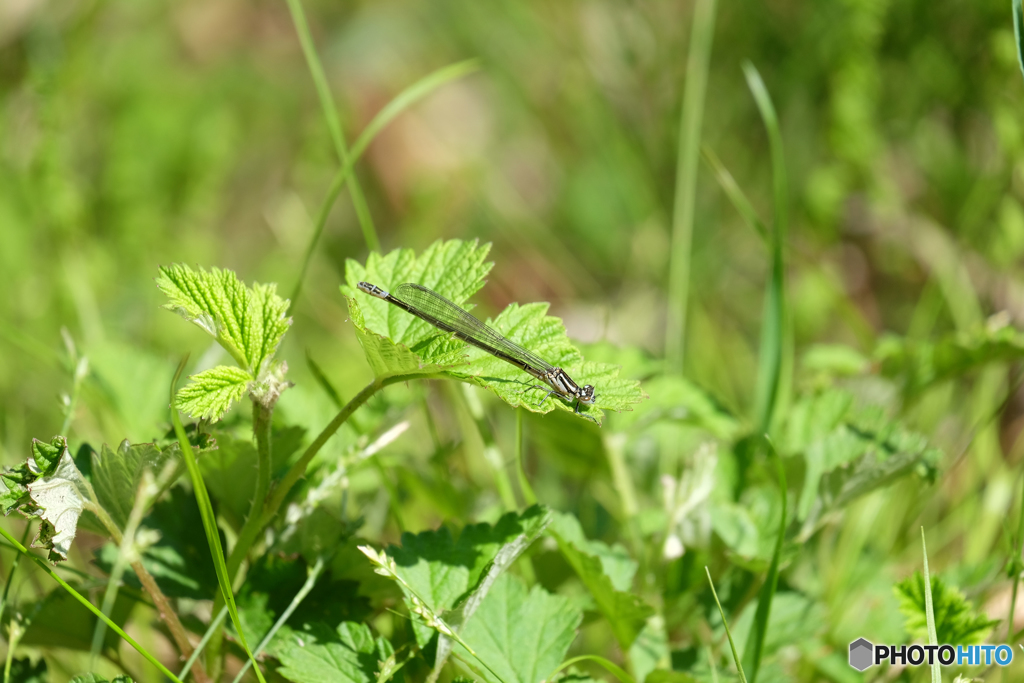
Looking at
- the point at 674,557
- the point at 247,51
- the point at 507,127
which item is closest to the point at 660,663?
the point at 674,557

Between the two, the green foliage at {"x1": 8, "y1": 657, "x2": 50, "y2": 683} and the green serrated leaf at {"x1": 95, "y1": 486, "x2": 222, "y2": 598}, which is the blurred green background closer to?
the green serrated leaf at {"x1": 95, "y1": 486, "x2": 222, "y2": 598}

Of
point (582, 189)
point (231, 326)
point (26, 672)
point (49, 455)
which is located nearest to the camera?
point (49, 455)

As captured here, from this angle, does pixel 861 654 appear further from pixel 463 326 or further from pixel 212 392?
pixel 212 392

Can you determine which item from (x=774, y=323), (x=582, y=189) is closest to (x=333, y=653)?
(x=774, y=323)

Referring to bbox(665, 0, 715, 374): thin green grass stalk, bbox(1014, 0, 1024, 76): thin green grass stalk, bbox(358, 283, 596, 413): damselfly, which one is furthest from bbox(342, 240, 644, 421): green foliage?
bbox(1014, 0, 1024, 76): thin green grass stalk

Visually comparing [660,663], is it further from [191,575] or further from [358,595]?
[191,575]

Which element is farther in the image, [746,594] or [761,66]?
[761,66]
